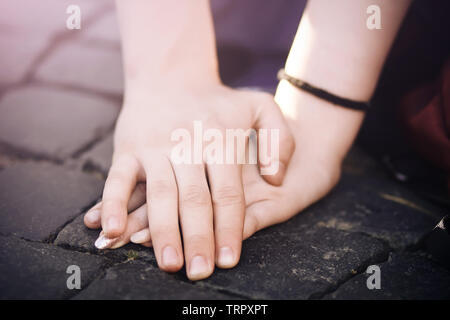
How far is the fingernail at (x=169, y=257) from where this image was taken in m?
0.82

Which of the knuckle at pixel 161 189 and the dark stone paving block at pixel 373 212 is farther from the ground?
the knuckle at pixel 161 189

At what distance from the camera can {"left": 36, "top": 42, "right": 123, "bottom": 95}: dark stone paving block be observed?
1751 mm

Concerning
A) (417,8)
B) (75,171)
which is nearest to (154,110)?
(75,171)

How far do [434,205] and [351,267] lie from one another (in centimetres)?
44

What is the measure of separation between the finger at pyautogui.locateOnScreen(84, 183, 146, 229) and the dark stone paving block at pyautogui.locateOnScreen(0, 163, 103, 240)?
0.09 meters

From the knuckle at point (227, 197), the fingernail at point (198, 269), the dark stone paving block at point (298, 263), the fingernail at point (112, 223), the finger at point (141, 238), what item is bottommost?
the dark stone paving block at point (298, 263)

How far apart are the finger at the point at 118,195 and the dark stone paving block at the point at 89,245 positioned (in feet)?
0.15

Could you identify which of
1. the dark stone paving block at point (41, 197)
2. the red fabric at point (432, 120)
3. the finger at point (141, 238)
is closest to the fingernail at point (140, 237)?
the finger at point (141, 238)

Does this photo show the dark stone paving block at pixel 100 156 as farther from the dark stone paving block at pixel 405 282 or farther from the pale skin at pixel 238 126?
the dark stone paving block at pixel 405 282

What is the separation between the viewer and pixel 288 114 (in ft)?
3.85

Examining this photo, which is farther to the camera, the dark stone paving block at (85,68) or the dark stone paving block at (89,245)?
the dark stone paving block at (85,68)

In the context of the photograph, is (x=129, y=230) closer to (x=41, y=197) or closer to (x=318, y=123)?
(x=41, y=197)

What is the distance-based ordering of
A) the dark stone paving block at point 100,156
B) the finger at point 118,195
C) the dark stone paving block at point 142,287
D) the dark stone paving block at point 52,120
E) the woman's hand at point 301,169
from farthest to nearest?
the dark stone paving block at point 52,120 → the dark stone paving block at point 100,156 → the woman's hand at point 301,169 → the finger at point 118,195 → the dark stone paving block at point 142,287

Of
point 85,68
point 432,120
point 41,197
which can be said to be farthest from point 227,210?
point 85,68
